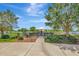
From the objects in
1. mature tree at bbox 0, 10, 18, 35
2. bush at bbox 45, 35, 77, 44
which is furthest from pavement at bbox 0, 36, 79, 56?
mature tree at bbox 0, 10, 18, 35

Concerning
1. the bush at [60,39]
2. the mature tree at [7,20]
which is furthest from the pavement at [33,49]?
the mature tree at [7,20]

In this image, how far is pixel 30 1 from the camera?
2262 mm

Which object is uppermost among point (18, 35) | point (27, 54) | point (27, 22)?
point (27, 22)

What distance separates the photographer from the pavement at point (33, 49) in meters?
2.25

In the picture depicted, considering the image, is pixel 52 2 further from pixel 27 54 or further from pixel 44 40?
pixel 27 54

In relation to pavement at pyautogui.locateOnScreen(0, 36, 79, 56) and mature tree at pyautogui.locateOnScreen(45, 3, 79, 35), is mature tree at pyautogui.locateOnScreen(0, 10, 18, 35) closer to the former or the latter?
pavement at pyautogui.locateOnScreen(0, 36, 79, 56)

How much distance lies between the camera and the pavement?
2.25 meters

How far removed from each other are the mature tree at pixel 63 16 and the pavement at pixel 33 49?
8.2 inches

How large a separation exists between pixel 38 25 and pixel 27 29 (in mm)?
130

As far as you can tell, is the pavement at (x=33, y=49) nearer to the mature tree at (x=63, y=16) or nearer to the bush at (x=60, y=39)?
the bush at (x=60, y=39)

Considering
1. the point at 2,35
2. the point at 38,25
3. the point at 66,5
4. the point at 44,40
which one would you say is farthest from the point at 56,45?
the point at 2,35

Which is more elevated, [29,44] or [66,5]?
[66,5]

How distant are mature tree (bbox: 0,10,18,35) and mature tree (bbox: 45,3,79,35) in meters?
0.37

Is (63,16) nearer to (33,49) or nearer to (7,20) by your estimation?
(33,49)
